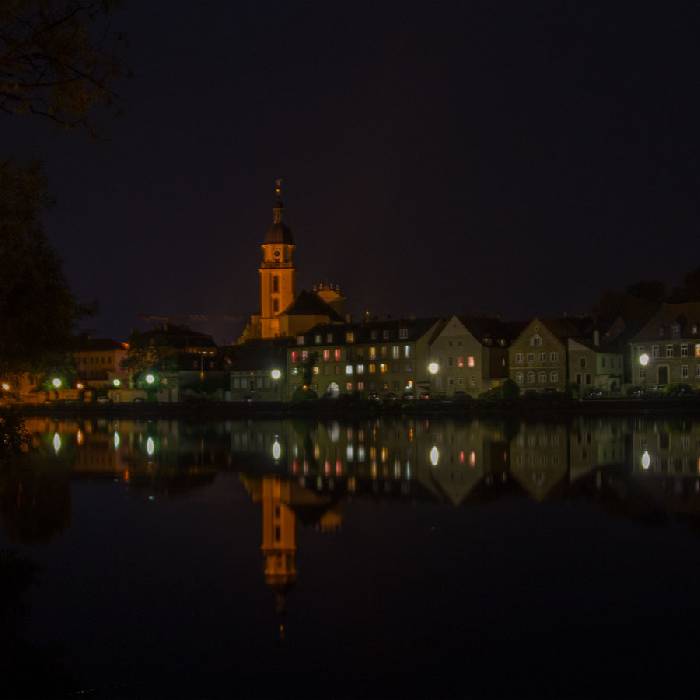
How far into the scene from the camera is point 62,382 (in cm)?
11894

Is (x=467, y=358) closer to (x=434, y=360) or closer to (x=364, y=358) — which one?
(x=434, y=360)

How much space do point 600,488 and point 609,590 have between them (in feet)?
42.6

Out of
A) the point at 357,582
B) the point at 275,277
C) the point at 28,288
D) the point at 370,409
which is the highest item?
the point at 275,277

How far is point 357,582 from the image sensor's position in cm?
1647

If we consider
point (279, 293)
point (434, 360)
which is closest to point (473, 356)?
point (434, 360)

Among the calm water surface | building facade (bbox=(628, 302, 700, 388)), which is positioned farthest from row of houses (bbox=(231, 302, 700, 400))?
the calm water surface

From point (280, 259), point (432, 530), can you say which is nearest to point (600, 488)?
point (432, 530)

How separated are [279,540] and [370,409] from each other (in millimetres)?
62172

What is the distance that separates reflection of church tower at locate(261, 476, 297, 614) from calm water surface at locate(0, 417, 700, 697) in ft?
0.26

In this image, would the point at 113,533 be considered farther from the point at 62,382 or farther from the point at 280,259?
the point at 280,259

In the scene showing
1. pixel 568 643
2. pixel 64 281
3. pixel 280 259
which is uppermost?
pixel 280 259

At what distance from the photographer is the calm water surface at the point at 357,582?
1213 centimetres

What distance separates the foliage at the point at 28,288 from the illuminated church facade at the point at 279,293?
341 ft

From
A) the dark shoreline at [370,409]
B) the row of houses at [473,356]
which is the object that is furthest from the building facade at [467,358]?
the dark shoreline at [370,409]
